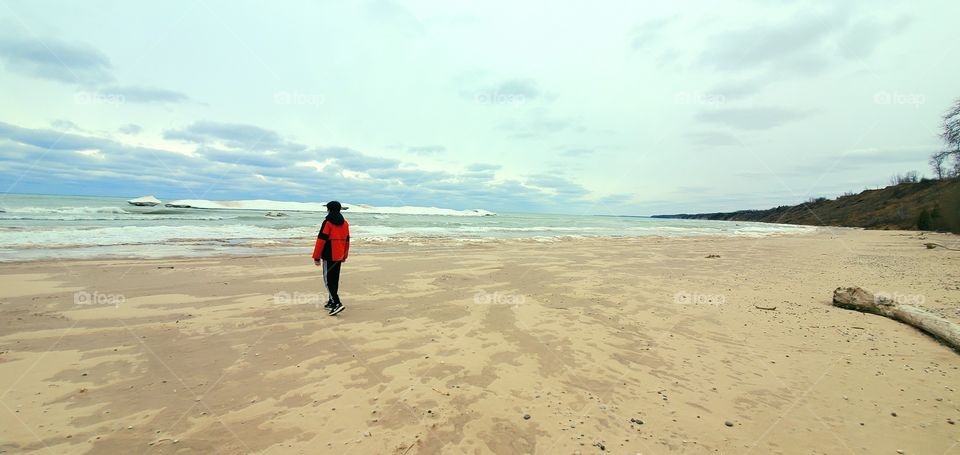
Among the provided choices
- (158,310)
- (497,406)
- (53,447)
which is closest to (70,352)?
(158,310)

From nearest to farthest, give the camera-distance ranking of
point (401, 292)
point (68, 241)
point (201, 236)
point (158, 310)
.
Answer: point (158, 310), point (401, 292), point (68, 241), point (201, 236)

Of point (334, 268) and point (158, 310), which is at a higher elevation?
point (334, 268)

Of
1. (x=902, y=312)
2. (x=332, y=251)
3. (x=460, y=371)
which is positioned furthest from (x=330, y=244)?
(x=902, y=312)

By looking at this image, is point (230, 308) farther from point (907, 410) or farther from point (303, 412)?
point (907, 410)

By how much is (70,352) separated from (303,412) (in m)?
4.02

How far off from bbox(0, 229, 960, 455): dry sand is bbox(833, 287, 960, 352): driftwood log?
236mm

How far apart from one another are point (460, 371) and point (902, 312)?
8272 mm

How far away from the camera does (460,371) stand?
4.63 m

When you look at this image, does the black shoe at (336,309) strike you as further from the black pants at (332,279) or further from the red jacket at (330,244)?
the red jacket at (330,244)

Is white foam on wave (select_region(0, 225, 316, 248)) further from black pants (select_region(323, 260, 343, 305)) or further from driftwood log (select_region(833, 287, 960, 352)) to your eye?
driftwood log (select_region(833, 287, 960, 352))

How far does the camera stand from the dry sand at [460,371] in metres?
3.27

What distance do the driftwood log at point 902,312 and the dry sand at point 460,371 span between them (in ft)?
0.77

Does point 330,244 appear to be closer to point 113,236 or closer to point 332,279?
point 332,279

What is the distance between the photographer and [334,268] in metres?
7.18
